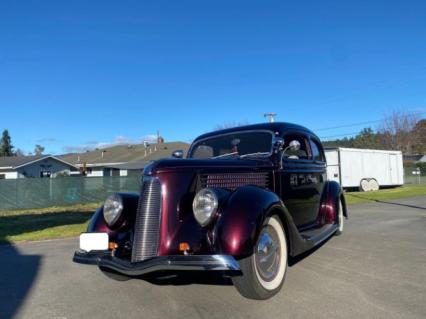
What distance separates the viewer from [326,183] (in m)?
8.30

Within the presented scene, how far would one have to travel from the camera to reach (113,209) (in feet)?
17.8

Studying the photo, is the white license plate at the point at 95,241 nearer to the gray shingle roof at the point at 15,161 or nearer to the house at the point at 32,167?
the house at the point at 32,167

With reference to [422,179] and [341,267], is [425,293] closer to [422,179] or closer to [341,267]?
[341,267]

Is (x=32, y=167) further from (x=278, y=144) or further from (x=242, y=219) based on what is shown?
(x=242, y=219)

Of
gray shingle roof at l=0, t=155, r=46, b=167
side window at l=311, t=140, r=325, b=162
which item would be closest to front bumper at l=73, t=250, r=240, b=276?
side window at l=311, t=140, r=325, b=162

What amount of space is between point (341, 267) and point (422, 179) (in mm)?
42037

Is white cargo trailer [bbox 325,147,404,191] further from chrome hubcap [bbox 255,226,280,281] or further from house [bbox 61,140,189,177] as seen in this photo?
chrome hubcap [bbox 255,226,280,281]

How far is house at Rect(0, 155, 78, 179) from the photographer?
3984cm

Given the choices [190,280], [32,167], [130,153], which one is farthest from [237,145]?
[130,153]

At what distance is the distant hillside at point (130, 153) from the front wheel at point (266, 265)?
41251 millimetres

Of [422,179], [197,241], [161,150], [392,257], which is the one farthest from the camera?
[161,150]

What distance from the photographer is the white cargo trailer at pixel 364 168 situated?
1113 inches

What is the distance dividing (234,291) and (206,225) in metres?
1.08

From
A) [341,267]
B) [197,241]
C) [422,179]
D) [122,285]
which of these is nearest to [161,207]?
[197,241]
